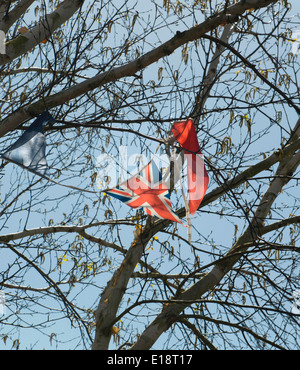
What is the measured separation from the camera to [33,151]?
122 inches

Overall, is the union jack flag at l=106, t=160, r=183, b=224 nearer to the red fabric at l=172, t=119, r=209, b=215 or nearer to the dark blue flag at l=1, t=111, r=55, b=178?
the red fabric at l=172, t=119, r=209, b=215

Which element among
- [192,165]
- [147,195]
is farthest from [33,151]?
[192,165]

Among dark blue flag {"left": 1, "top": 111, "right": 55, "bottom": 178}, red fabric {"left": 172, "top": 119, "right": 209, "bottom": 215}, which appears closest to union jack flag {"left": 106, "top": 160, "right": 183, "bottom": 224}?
red fabric {"left": 172, "top": 119, "right": 209, "bottom": 215}

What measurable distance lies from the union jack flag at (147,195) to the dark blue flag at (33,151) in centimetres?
53

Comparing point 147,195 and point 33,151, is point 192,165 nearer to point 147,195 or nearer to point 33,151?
point 147,195

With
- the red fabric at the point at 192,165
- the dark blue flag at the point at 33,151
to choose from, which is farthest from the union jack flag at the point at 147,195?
the dark blue flag at the point at 33,151

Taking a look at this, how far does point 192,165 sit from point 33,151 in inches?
47.2

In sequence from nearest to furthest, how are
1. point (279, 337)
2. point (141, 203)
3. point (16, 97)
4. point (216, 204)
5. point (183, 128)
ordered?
point (141, 203), point (183, 128), point (279, 337), point (16, 97), point (216, 204)

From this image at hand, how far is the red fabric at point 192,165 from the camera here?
3.49 metres

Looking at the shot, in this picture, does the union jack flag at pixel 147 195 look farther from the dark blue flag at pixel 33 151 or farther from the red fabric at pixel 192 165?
the dark blue flag at pixel 33 151

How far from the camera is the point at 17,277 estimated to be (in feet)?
17.6

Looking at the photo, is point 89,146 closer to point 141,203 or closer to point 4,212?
point 4,212
